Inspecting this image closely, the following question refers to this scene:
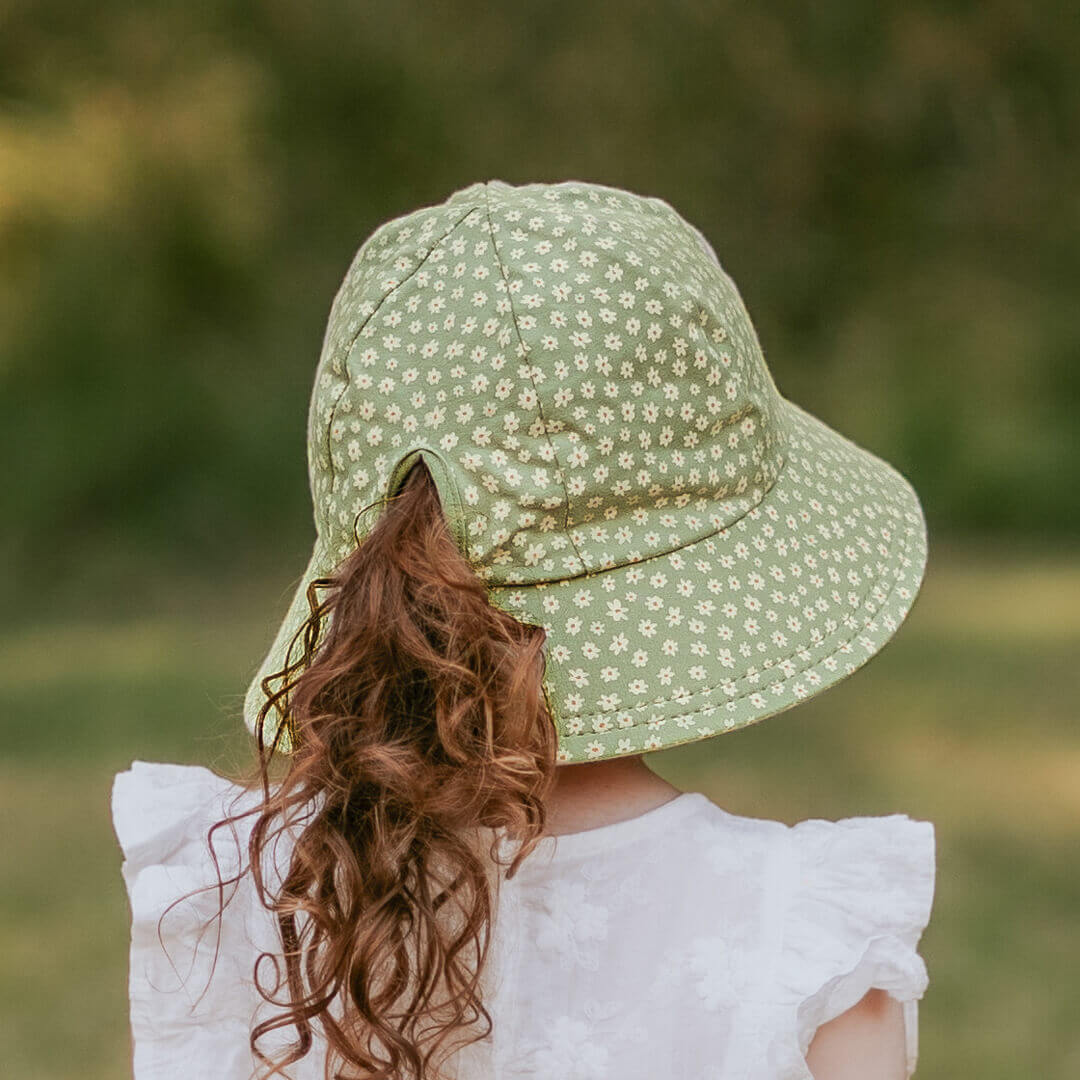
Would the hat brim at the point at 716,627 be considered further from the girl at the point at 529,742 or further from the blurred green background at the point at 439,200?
the blurred green background at the point at 439,200

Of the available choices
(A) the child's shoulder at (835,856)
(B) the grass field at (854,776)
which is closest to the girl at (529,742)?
(A) the child's shoulder at (835,856)

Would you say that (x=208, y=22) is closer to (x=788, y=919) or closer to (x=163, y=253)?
(x=163, y=253)

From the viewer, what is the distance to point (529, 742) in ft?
1.70

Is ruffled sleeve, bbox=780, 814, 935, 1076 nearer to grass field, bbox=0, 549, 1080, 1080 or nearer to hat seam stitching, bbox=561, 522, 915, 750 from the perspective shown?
hat seam stitching, bbox=561, 522, 915, 750

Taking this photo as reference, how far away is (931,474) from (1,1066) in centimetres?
264

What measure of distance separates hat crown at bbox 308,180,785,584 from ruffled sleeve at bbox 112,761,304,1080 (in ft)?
0.43

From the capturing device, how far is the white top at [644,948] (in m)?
0.52

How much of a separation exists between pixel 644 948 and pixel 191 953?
165mm

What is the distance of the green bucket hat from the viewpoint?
1.81 feet

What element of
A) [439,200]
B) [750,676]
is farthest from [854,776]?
[439,200]

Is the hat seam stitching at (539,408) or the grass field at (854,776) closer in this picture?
the hat seam stitching at (539,408)

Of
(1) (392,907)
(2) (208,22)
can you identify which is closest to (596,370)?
(1) (392,907)

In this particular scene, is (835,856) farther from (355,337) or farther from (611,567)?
(355,337)

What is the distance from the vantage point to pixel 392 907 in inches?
20.5
